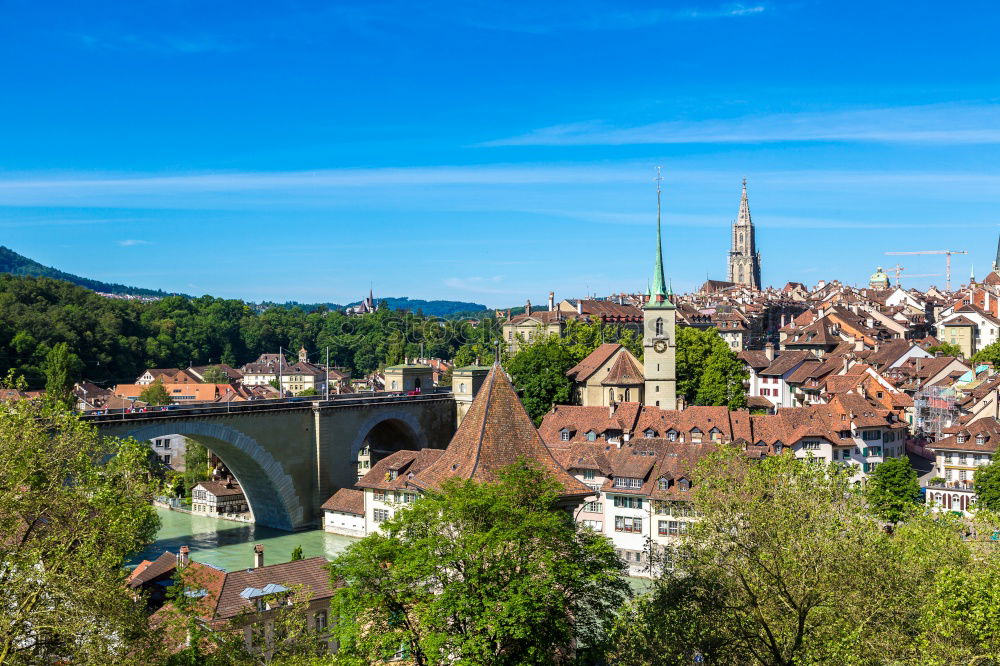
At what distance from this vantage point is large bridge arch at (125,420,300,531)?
5256 cm

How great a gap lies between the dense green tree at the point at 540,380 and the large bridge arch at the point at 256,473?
684 inches

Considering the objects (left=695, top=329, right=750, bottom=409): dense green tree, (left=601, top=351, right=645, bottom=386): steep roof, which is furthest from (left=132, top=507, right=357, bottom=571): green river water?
(left=695, top=329, right=750, bottom=409): dense green tree

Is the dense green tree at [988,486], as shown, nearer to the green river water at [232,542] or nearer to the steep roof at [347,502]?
the green river water at [232,542]

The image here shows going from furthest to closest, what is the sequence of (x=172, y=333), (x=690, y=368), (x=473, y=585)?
(x=172, y=333) → (x=690, y=368) → (x=473, y=585)

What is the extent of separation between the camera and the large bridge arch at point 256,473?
172ft

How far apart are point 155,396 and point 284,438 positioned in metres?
41.8

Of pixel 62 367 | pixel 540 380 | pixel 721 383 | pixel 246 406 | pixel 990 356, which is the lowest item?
pixel 246 406

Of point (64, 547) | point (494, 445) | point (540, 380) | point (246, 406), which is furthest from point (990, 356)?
point (64, 547)

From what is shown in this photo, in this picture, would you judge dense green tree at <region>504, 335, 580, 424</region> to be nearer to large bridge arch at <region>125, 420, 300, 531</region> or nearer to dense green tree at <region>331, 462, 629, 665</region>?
large bridge arch at <region>125, 420, 300, 531</region>

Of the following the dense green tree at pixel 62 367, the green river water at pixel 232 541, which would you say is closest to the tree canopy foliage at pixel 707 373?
the green river water at pixel 232 541

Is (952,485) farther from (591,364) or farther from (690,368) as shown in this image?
(591,364)

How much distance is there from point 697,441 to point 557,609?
3365 centimetres

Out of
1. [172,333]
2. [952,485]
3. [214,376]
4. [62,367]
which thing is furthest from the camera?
[172,333]

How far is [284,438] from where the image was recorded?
184 feet
